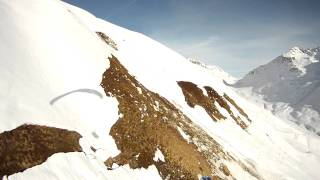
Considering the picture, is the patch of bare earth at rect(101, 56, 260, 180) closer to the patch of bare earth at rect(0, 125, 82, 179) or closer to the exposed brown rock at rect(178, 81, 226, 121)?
the patch of bare earth at rect(0, 125, 82, 179)

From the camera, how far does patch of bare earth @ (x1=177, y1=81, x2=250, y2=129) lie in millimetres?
44750

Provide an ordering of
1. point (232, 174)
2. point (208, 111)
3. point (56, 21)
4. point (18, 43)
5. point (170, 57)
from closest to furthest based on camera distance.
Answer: point (18, 43), point (56, 21), point (232, 174), point (208, 111), point (170, 57)

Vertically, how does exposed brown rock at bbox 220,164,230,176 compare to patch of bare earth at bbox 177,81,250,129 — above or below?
below

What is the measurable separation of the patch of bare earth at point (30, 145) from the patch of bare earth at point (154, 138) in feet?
9.29

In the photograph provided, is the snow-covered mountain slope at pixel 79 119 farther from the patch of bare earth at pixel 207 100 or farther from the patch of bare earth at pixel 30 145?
the patch of bare earth at pixel 207 100

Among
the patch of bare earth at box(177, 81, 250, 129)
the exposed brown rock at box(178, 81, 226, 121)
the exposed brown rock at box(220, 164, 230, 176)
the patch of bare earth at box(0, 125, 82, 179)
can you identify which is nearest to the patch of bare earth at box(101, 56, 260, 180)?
the exposed brown rock at box(220, 164, 230, 176)

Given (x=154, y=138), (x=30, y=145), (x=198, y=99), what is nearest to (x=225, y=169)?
(x=154, y=138)

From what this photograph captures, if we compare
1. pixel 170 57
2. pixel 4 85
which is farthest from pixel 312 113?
pixel 4 85

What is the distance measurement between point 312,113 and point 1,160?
7649 inches

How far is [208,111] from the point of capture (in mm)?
44969

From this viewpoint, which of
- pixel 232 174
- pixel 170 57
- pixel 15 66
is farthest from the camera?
pixel 170 57

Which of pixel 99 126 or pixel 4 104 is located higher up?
pixel 4 104

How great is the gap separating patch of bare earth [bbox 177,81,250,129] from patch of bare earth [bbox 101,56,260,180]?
12204mm

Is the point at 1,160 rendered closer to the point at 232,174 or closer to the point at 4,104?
the point at 4,104
